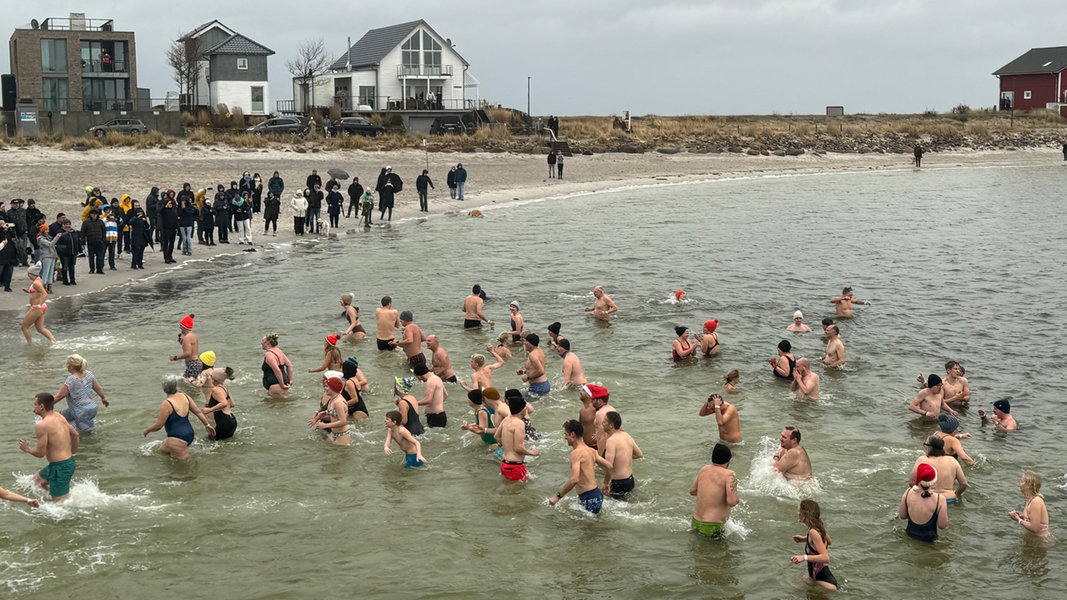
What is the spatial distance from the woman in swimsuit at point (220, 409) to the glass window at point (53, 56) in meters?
60.4

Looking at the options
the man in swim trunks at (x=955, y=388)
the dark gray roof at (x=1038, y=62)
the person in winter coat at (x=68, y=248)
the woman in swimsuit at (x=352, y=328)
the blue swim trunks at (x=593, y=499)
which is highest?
the dark gray roof at (x=1038, y=62)

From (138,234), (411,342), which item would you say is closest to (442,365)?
(411,342)

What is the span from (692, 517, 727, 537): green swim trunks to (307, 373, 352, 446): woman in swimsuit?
18.0 ft

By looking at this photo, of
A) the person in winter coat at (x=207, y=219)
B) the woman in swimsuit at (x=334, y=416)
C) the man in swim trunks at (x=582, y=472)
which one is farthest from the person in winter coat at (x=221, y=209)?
the man in swim trunks at (x=582, y=472)

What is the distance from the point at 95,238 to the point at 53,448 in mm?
13610

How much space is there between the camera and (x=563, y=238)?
118 ft

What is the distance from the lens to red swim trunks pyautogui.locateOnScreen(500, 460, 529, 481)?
13125 mm

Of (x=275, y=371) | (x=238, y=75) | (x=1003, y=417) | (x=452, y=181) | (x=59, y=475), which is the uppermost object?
(x=238, y=75)

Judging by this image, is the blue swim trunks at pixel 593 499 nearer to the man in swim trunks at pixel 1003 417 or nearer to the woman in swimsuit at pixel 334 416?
the woman in swimsuit at pixel 334 416

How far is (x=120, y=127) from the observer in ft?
175

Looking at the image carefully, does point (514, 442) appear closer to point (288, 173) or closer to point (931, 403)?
point (931, 403)

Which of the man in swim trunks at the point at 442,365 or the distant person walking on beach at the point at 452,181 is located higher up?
the distant person walking on beach at the point at 452,181

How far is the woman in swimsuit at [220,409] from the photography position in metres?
14.4

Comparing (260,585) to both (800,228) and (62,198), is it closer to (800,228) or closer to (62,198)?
(62,198)
